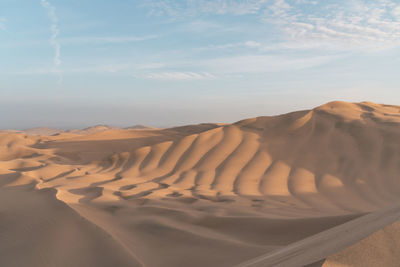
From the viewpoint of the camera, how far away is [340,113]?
10.1 meters

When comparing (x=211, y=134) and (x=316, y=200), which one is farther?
(x=211, y=134)

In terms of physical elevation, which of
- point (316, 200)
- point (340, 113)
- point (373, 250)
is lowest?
point (316, 200)

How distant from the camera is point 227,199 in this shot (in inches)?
181

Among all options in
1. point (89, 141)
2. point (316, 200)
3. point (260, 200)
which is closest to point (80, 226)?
point (260, 200)

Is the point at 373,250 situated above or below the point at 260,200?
above

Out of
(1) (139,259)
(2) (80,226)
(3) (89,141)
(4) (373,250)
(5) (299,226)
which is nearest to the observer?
(4) (373,250)

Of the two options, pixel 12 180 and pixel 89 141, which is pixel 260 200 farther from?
pixel 89 141

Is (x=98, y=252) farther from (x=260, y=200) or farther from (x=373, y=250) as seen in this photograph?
(x=260, y=200)

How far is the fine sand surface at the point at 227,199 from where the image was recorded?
7.23 ft

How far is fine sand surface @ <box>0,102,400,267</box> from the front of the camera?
220 centimetres

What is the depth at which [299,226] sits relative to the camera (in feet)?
9.46

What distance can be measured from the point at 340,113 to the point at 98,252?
9.95m

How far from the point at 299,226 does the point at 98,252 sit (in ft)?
6.50

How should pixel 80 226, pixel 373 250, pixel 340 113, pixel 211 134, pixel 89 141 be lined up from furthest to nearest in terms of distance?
pixel 89 141
pixel 340 113
pixel 211 134
pixel 80 226
pixel 373 250
